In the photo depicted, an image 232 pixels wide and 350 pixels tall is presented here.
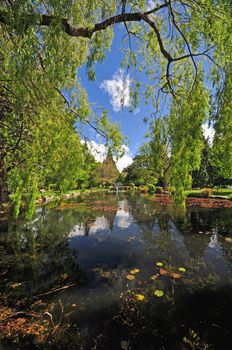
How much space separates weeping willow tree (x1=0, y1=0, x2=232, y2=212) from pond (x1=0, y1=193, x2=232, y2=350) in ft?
7.77

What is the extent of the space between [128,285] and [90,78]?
474 centimetres

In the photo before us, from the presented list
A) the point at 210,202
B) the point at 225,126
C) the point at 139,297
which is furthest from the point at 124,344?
the point at 210,202

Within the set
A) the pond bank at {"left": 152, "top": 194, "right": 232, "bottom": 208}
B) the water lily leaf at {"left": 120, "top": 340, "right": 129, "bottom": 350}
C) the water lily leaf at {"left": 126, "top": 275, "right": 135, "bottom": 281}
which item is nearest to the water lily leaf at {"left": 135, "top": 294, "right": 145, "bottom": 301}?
the water lily leaf at {"left": 126, "top": 275, "right": 135, "bottom": 281}

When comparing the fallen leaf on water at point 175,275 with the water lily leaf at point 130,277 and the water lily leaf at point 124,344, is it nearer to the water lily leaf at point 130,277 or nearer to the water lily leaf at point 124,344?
the water lily leaf at point 130,277

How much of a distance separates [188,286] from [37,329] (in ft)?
10.8

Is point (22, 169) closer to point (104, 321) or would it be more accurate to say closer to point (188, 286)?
point (104, 321)

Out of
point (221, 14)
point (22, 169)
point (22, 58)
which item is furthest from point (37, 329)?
point (221, 14)

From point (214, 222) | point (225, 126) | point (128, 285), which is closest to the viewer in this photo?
point (225, 126)

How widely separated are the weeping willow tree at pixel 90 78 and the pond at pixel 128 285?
237 cm

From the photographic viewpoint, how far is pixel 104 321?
3.79m

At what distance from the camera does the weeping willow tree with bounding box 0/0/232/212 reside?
335 centimetres

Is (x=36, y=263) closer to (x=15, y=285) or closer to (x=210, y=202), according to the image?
(x=15, y=285)

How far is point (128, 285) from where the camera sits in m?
4.96

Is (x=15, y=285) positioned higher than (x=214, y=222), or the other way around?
(x=214, y=222)
